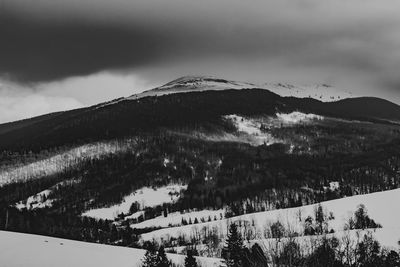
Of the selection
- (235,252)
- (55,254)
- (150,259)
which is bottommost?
(235,252)

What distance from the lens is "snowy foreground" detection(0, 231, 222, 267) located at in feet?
281

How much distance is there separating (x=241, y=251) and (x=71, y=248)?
122 ft

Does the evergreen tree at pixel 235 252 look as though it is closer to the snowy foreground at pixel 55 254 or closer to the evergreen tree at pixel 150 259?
the evergreen tree at pixel 150 259

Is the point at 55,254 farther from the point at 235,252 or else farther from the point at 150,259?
the point at 235,252

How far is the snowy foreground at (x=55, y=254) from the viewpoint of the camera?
8550cm

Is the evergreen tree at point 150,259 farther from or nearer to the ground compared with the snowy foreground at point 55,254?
nearer to the ground

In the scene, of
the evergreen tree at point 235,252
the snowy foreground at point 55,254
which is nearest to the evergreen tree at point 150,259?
the snowy foreground at point 55,254

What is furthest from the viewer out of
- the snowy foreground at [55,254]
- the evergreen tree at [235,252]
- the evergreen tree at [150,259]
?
the evergreen tree at [235,252]

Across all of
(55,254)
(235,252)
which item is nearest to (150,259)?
(55,254)

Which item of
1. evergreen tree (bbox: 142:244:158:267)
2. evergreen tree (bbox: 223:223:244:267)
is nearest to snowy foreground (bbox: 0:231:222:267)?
evergreen tree (bbox: 142:244:158:267)

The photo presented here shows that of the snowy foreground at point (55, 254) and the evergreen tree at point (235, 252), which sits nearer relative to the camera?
the snowy foreground at point (55, 254)

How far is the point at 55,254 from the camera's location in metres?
91.3

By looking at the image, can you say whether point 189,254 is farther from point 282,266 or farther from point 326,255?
point 282,266

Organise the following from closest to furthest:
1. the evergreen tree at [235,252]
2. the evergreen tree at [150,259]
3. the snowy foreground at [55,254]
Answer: the snowy foreground at [55,254]
the evergreen tree at [150,259]
the evergreen tree at [235,252]
